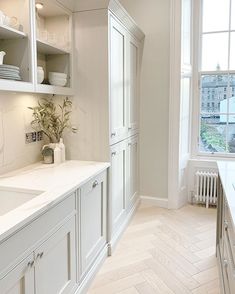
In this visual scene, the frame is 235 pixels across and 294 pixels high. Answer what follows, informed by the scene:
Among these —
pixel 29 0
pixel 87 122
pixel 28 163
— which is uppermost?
pixel 29 0

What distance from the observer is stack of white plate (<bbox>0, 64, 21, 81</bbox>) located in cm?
170

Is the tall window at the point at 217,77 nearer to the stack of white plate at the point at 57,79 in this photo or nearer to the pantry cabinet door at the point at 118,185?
the pantry cabinet door at the point at 118,185

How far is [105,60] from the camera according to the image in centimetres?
243

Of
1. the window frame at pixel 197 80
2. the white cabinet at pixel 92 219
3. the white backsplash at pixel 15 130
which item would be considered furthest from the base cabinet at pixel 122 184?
the window frame at pixel 197 80

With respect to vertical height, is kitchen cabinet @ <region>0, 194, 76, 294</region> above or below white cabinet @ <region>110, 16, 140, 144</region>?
below

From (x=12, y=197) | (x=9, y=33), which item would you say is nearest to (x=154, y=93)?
(x=9, y=33)

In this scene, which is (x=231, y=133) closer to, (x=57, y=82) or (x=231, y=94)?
(x=231, y=94)

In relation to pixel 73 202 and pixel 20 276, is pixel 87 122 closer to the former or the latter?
pixel 73 202

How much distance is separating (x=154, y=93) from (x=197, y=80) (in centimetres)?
65

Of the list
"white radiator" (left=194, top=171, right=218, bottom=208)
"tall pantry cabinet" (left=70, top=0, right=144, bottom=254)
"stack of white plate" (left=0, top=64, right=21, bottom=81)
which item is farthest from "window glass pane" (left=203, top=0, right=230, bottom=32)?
"stack of white plate" (left=0, top=64, right=21, bottom=81)

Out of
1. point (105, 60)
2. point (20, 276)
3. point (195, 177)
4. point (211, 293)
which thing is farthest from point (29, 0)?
point (195, 177)

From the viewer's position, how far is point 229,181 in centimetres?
196

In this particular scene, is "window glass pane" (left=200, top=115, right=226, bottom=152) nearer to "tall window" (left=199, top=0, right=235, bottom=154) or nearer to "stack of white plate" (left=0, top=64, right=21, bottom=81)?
"tall window" (left=199, top=0, right=235, bottom=154)

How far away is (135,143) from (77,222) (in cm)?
180
